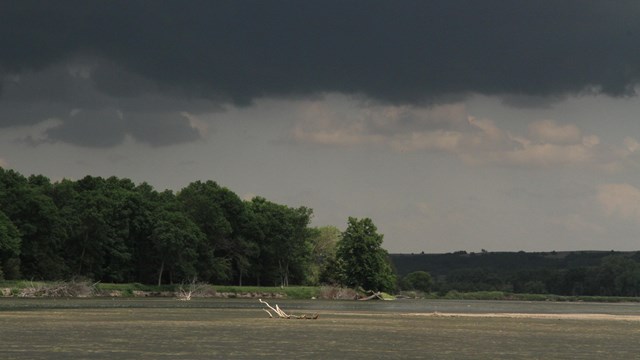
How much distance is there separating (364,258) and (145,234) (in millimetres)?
36896

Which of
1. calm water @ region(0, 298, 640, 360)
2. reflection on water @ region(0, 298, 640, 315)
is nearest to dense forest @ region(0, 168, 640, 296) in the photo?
reflection on water @ region(0, 298, 640, 315)

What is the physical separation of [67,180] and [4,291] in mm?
44462

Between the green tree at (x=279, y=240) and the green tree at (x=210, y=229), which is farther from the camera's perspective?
the green tree at (x=279, y=240)

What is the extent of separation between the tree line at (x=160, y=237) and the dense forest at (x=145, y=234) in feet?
0.56

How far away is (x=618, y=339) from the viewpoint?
57031 millimetres

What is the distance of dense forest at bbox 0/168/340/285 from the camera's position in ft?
457

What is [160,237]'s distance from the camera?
6009 inches

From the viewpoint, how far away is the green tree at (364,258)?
171250 millimetres

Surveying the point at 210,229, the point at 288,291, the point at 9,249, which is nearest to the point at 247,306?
the point at 9,249

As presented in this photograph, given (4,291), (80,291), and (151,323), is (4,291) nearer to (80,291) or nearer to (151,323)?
(80,291)

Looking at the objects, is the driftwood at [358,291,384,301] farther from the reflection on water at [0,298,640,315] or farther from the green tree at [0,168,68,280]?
Answer: the green tree at [0,168,68,280]

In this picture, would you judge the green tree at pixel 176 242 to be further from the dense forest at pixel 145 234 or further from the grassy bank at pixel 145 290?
the grassy bank at pixel 145 290

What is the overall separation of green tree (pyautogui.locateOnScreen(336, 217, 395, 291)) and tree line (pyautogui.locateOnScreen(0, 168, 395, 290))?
171mm

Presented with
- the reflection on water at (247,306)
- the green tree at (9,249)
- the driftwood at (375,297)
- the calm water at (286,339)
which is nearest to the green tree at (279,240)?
the driftwood at (375,297)
